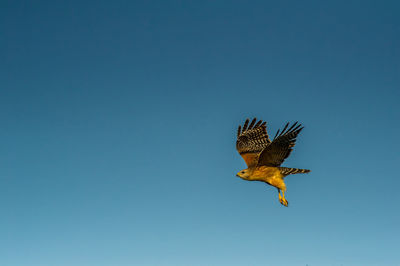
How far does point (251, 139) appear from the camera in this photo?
832 inches

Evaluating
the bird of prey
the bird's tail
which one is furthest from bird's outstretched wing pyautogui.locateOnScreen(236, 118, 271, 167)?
the bird's tail

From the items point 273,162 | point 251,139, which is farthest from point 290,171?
point 251,139

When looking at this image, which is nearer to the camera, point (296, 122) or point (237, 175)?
point (296, 122)

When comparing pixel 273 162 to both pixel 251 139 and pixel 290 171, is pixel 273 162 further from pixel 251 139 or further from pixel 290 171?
pixel 251 139

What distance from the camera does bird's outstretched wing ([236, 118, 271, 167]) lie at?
20578mm

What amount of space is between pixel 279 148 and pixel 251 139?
393 cm

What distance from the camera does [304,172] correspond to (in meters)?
18.4

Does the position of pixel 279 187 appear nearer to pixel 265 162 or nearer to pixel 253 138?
pixel 265 162

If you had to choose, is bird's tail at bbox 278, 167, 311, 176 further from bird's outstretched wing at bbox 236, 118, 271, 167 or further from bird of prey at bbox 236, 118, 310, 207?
bird's outstretched wing at bbox 236, 118, 271, 167

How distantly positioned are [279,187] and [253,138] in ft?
13.1

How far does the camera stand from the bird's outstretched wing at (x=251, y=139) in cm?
2058

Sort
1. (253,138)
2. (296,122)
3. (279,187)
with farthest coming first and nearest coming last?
(253,138)
(279,187)
(296,122)

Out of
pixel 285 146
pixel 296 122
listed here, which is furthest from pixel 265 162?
pixel 296 122

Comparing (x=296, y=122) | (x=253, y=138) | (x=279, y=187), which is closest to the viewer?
(x=296, y=122)
